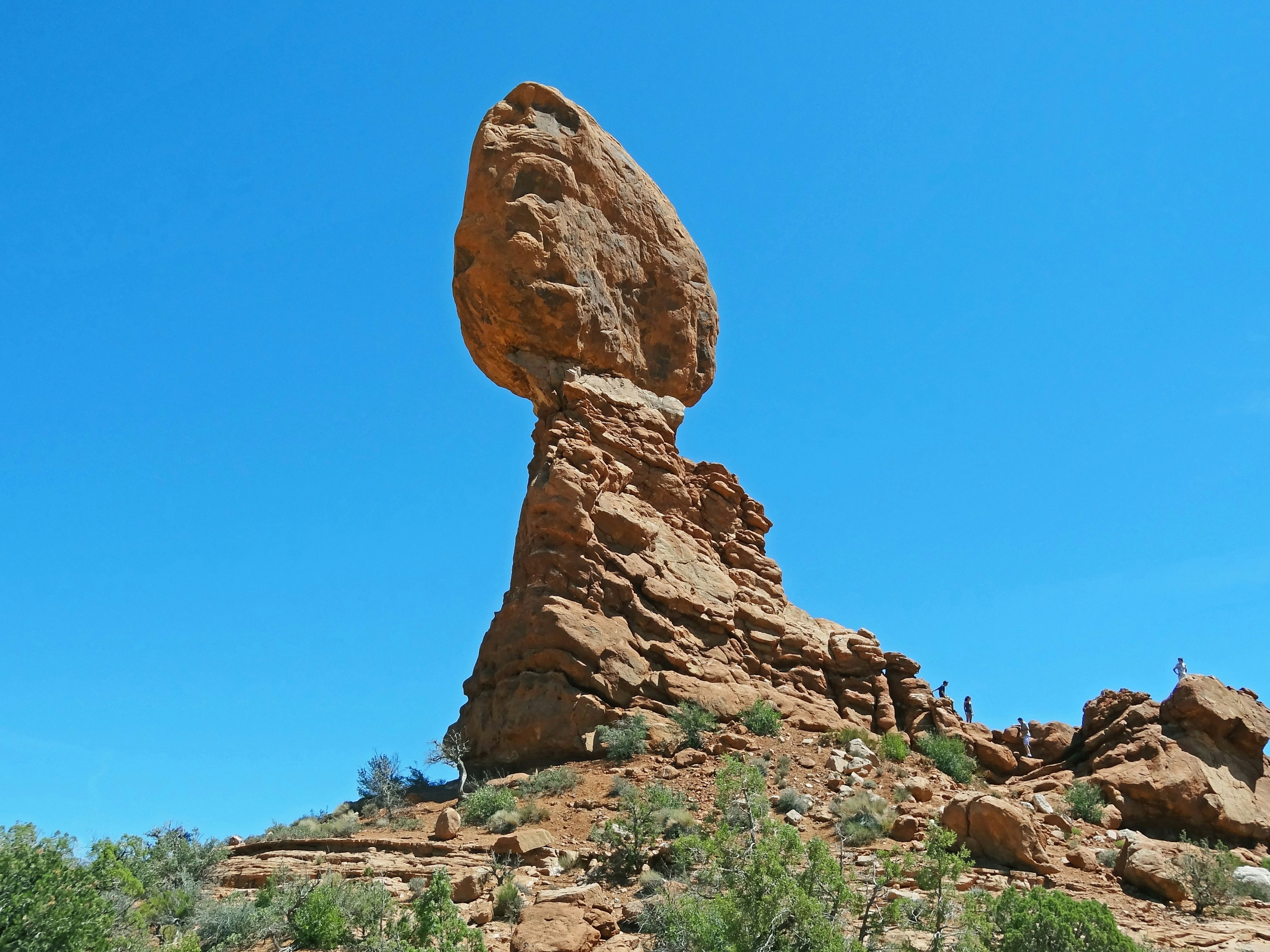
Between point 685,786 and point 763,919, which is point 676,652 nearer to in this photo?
point 685,786

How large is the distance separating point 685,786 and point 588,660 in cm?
328

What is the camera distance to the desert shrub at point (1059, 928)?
9641 millimetres

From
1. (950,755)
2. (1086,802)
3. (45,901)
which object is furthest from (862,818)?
(45,901)

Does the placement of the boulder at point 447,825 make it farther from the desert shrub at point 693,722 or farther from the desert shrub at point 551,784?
the desert shrub at point 693,722

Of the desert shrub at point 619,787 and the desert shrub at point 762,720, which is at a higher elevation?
the desert shrub at point 762,720

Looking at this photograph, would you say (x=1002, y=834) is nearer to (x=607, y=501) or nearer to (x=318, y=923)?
(x=318, y=923)

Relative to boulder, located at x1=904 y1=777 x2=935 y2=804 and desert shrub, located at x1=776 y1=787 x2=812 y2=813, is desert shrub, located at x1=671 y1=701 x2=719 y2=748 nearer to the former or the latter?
desert shrub, located at x1=776 y1=787 x2=812 y2=813

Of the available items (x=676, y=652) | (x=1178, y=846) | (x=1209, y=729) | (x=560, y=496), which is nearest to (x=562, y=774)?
(x=676, y=652)

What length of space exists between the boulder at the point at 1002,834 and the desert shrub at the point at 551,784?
19.2ft

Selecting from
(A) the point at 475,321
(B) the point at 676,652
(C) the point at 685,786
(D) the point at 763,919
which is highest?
(A) the point at 475,321

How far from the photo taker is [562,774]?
55.7 ft

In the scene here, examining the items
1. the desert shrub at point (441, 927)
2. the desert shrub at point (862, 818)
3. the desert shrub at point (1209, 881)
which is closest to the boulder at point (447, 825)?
→ the desert shrub at point (441, 927)

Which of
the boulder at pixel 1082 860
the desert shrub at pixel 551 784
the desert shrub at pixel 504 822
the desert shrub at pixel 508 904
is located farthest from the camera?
the desert shrub at pixel 551 784

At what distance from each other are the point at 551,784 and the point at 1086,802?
884 centimetres
